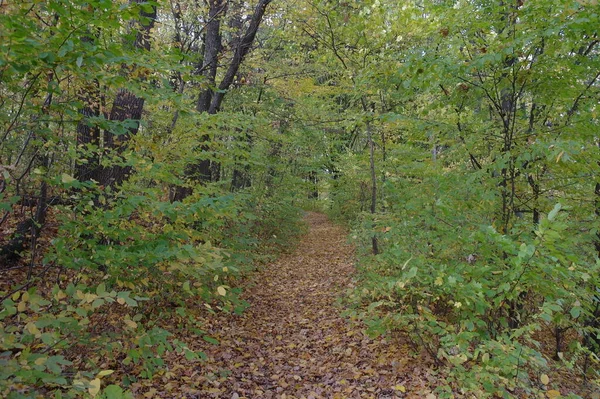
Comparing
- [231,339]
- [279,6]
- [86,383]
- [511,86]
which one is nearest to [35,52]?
[86,383]

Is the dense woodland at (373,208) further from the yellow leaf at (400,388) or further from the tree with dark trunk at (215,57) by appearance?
the yellow leaf at (400,388)

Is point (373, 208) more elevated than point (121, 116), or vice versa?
point (121, 116)

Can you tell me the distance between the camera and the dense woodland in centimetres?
261

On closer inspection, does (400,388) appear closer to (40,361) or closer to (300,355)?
(300,355)

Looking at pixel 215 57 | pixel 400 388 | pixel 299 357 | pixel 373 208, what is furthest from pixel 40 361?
pixel 215 57

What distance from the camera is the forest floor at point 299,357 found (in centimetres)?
413

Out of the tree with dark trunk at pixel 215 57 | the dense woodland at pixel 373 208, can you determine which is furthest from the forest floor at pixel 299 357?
the tree with dark trunk at pixel 215 57

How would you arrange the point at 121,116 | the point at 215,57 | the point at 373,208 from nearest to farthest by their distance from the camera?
1. the point at 121,116
2. the point at 373,208
3. the point at 215,57

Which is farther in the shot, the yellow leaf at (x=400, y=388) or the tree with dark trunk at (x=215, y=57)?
the tree with dark trunk at (x=215, y=57)

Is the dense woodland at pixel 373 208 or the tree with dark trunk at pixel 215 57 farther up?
the tree with dark trunk at pixel 215 57

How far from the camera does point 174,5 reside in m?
8.38

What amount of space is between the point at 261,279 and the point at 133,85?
5740 millimetres

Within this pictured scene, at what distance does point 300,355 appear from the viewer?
5086mm

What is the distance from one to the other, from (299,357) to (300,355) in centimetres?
5
